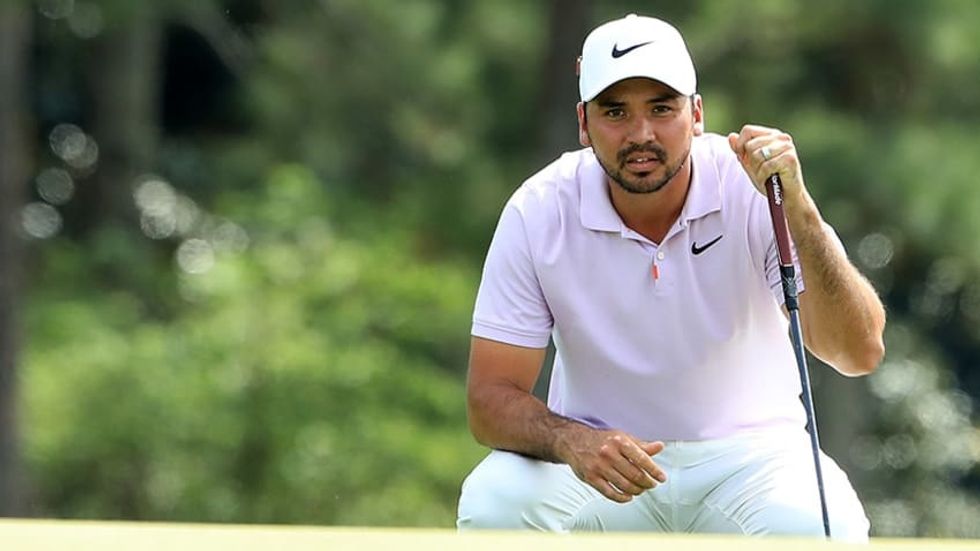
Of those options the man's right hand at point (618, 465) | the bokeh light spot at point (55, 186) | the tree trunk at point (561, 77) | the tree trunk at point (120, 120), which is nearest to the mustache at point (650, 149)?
the man's right hand at point (618, 465)

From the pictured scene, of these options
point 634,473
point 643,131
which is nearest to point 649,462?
point 634,473

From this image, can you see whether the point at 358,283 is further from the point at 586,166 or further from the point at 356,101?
the point at 586,166

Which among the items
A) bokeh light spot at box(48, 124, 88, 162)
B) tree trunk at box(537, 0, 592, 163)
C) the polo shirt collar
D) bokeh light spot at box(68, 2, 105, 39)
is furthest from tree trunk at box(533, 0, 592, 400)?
the polo shirt collar

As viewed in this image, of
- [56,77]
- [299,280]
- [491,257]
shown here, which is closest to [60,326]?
[299,280]

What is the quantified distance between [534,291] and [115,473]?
26.4 feet

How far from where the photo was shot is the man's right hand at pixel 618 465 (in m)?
4.32

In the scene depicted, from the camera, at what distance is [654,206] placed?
4742 mm

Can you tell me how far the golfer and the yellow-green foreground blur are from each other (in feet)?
4.42

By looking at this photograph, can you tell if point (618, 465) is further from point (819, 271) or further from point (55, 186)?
point (55, 186)

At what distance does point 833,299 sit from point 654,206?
0.46 meters

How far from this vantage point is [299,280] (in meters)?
12.6

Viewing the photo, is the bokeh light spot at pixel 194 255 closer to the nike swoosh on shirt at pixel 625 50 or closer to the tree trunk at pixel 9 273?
the tree trunk at pixel 9 273

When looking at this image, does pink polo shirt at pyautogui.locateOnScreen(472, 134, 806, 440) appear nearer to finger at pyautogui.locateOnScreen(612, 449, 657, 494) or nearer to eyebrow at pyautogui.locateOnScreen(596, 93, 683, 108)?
eyebrow at pyautogui.locateOnScreen(596, 93, 683, 108)

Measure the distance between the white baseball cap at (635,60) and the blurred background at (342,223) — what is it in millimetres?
7213
